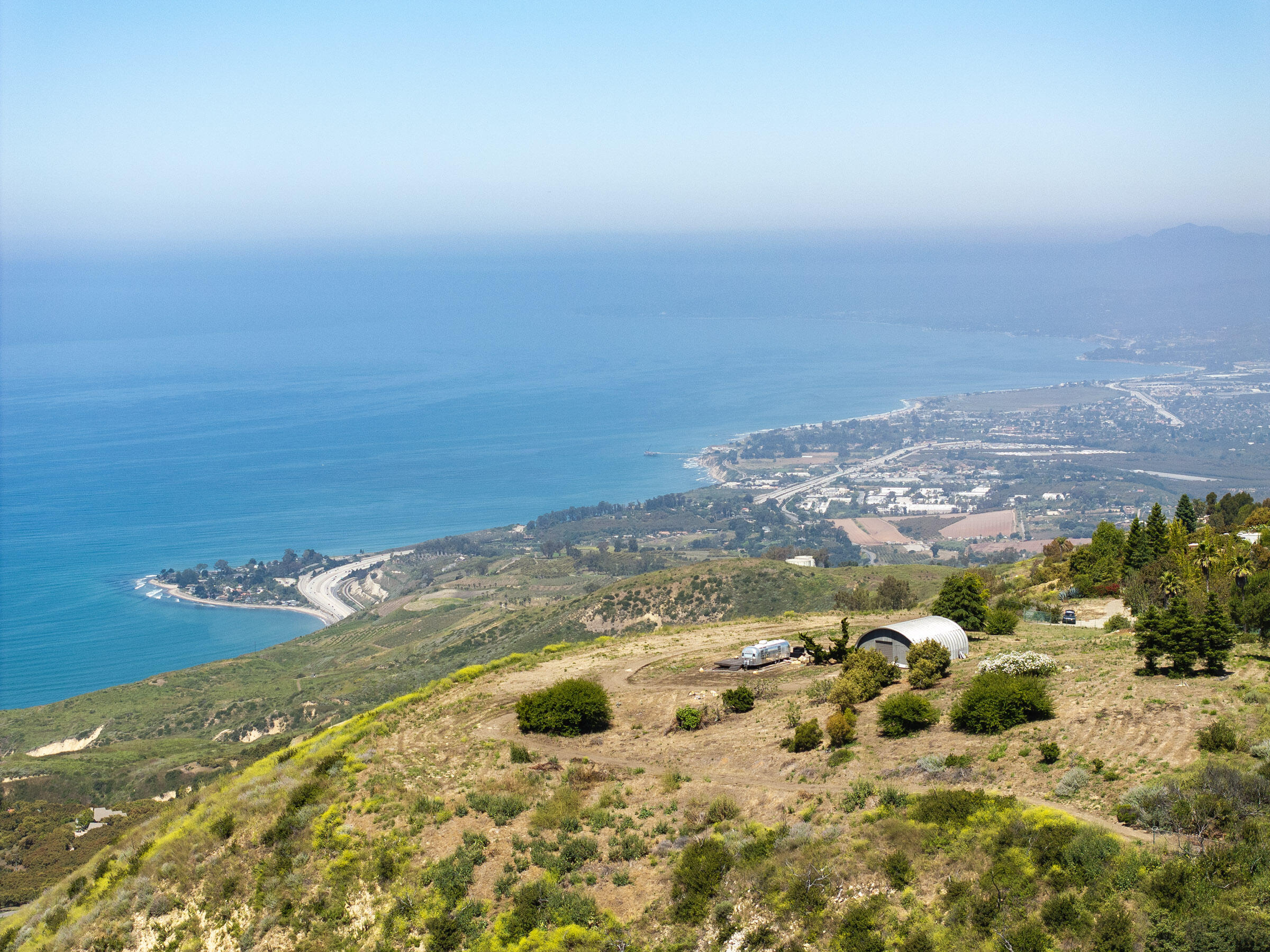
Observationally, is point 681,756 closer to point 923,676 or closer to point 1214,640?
point 923,676

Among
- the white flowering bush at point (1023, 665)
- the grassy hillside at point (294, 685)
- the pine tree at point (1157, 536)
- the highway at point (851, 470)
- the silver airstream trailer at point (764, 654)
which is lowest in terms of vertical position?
the highway at point (851, 470)

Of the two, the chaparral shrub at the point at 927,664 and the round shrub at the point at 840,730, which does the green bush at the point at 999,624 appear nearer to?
the chaparral shrub at the point at 927,664

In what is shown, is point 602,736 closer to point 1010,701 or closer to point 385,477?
point 1010,701

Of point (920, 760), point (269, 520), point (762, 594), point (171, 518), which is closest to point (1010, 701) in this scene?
point (920, 760)

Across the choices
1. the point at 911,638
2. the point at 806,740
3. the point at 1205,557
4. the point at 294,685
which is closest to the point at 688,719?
the point at 806,740

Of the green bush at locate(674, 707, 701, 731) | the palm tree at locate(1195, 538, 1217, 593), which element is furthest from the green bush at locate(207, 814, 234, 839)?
the palm tree at locate(1195, 538, 1217, 593)

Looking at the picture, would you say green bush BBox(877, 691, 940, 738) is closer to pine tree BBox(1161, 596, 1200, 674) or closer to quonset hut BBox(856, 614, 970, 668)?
quonset hut BBox(856, 614, 970, 668)

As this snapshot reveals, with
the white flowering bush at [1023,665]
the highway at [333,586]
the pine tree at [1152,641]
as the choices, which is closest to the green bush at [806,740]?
the white flowering bush at [1023,665]
